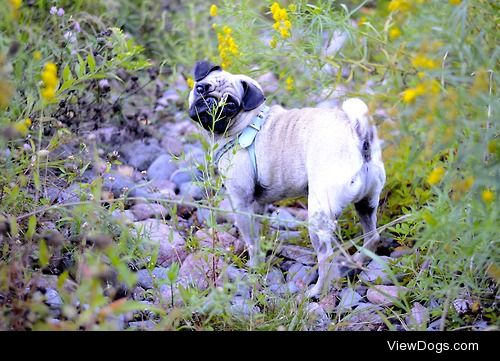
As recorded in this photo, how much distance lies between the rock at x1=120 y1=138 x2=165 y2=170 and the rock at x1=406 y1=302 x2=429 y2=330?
262 cm

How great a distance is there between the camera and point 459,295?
3322mm

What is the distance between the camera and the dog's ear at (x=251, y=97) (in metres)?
3.96

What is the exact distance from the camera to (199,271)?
11.9 feet

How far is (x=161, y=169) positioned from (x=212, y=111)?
1500mm

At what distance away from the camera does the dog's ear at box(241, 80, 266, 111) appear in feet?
13.0

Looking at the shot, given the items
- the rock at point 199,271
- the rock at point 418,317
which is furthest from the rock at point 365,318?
the rock at point 199,271

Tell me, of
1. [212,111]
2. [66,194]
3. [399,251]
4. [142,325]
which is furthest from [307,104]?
[142,325]

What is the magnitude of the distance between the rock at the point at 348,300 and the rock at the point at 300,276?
0.23 metres

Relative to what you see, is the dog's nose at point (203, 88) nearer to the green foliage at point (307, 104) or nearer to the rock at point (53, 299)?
the green foliage at point (307, 104)

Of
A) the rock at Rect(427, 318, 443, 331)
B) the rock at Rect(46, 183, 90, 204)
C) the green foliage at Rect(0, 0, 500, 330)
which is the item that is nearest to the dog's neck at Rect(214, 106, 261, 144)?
the green foliage at Rect(0, 0, 500, 330)

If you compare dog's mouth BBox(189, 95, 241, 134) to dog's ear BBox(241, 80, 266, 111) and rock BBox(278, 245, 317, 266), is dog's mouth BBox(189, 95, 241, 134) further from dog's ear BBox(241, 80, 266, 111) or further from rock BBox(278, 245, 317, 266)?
rock BBox(278, 245, 317, 266)

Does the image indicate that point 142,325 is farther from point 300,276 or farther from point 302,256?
point 302,256
